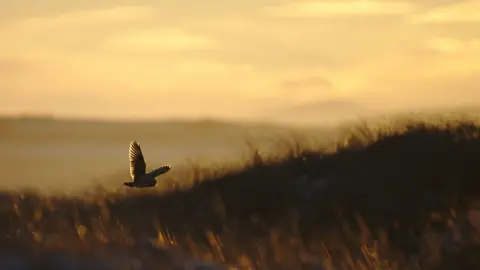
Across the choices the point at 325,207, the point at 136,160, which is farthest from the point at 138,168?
the point at 325,207

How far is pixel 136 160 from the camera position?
1414 centimetres

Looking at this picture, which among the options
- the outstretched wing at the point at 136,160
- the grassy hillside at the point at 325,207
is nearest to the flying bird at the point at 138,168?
the outstretched wing at the point at 136,160

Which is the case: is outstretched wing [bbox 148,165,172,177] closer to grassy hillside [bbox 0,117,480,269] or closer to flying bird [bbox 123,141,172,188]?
flying bird [bbox 123,141,172,188]

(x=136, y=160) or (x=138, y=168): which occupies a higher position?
(x=136, y=160)

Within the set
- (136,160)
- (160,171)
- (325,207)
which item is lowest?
(325,207)

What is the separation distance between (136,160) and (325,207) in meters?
3.43

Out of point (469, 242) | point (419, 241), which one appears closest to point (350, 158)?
point (419, 241)

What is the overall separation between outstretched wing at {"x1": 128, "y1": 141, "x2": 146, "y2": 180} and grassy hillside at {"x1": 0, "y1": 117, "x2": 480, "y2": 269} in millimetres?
886

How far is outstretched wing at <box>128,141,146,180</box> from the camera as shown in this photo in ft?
46.2

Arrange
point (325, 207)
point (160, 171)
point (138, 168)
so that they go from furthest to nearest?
point (325, 207) → point (138, 168) → point (160, 171)

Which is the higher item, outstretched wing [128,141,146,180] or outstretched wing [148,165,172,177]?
outstretched wing [128,141,146,180]

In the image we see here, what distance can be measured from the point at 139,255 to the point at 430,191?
740 centimetres

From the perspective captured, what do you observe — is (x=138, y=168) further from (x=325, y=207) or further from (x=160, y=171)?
(x=325, y=207)

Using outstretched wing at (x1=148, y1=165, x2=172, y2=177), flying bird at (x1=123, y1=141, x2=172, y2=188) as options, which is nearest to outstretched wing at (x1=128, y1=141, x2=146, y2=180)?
flying bird at (x1=123, y1=141, x2=172, y2=188)
